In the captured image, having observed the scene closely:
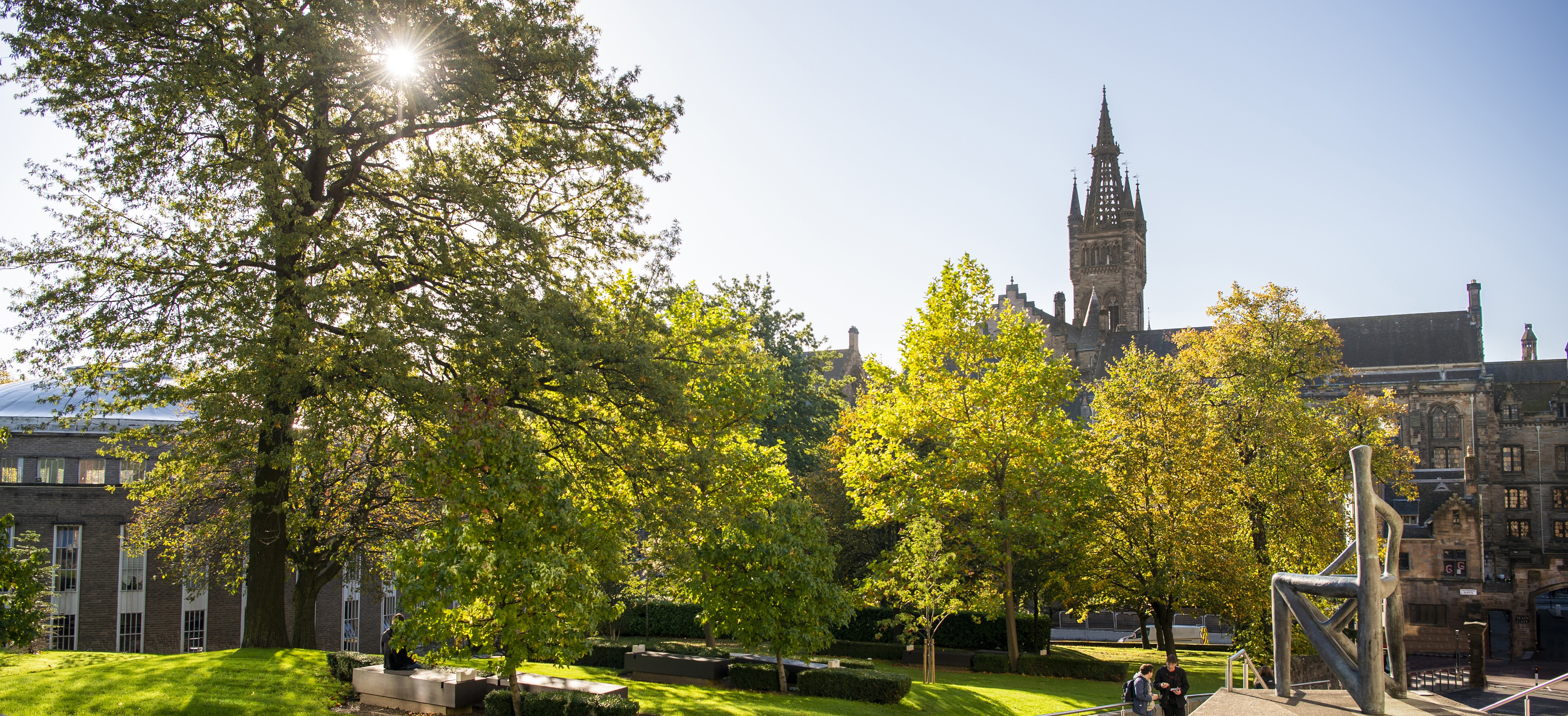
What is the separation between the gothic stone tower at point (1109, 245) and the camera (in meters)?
97.9

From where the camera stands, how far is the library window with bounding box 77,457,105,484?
39.7 metres

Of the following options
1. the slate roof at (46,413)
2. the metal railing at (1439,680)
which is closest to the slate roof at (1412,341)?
the metal railing at (1439,680)

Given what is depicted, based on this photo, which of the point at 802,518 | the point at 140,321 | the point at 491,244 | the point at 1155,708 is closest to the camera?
the point at 140,321

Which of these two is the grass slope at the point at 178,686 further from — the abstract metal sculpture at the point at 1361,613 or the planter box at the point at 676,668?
the abstract metal sculpture at the point at 1361,613

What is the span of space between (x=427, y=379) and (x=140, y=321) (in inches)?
190

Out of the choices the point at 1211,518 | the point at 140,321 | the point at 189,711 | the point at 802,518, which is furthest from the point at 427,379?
the point at 1211,518

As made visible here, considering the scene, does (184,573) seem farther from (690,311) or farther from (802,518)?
(802,518)

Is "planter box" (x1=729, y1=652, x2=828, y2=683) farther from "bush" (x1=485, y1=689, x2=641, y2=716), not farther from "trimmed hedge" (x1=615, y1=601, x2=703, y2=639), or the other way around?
"trimmed hedge" (x1=615, y1=601, x2=703, y2=639)

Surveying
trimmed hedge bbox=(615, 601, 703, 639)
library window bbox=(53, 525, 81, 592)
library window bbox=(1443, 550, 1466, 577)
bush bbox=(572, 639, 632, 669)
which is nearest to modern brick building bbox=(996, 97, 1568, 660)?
library window bbox=(1443, 550, 1466, 577)

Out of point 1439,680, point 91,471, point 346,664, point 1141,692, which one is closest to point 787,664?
point 1141,692

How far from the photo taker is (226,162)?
54.0ft

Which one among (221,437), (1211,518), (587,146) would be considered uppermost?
(587,146)

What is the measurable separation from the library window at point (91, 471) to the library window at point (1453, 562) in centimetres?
6902

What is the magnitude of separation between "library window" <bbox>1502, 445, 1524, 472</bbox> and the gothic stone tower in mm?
32627
